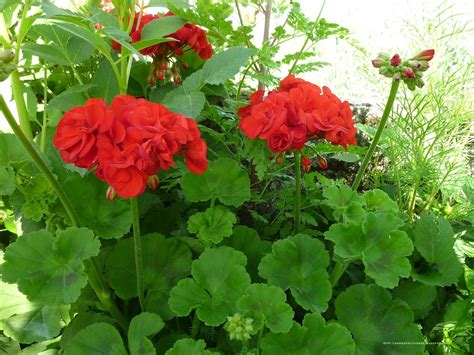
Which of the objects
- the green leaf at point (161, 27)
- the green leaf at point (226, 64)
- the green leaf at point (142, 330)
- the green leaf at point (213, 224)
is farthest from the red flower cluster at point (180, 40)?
the green leaf at point (142, 330)

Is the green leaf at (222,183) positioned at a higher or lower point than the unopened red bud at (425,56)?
lower

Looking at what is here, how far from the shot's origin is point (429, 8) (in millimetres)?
1505

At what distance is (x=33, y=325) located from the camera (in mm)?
1134

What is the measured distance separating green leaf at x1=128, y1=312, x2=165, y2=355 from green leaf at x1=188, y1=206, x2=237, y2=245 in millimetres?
199

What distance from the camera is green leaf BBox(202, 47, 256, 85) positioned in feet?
3.58

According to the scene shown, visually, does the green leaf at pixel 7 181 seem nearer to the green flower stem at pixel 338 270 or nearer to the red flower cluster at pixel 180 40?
the red flower cluster at pixel 180 40

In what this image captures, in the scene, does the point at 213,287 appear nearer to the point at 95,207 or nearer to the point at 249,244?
the point at 249,244

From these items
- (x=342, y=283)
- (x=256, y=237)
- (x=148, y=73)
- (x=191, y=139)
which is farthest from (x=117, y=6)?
(x=342, y=283)

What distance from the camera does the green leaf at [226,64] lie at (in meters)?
1.09

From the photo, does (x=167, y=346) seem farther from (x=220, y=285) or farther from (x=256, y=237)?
(x=256, y=237)

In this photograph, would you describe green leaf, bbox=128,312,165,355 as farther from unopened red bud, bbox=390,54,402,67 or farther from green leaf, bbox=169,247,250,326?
unopened red bud, bbox=390,54,402,67

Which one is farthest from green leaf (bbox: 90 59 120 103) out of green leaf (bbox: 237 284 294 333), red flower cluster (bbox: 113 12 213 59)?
green leaf (bbox: 237 284 294 333)

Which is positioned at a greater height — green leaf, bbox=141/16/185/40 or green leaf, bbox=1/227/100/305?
green leaf, bbox=141/16/185/40

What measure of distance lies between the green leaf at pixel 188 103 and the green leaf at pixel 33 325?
556 mm
